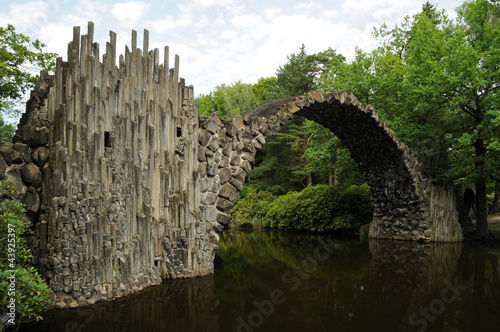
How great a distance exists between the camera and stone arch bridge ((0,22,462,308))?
566cm

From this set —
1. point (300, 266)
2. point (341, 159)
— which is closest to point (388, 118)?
point (341, 159)

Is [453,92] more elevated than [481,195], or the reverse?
[453,92]

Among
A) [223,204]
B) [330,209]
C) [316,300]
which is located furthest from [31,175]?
[330,209]

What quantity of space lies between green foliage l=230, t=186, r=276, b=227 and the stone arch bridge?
43.4ft

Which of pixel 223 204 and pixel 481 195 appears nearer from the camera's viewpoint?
pixel 223 204

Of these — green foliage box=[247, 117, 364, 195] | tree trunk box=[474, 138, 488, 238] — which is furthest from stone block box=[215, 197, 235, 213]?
green foliage box=[247, 117, 364, 195]

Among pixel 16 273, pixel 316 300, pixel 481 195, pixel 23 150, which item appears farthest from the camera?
pixel 481 195

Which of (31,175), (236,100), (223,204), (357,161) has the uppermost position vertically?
(236,100)

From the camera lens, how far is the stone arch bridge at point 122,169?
18.6 feet

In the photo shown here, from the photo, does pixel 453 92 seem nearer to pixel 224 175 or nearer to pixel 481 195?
pixel 481 195

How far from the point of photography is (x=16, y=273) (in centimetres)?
468

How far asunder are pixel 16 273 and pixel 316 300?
4.28m

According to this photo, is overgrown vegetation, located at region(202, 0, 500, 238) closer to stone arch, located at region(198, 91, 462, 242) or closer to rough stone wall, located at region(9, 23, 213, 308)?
stone arch, located at region(198, 91, 462, 242)

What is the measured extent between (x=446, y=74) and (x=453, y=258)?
561 centimetres
